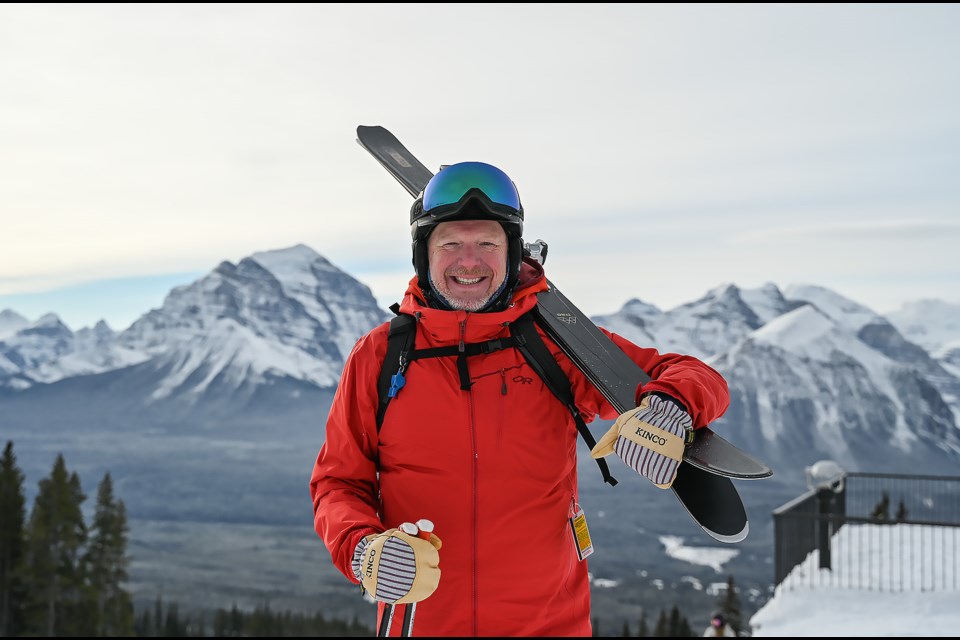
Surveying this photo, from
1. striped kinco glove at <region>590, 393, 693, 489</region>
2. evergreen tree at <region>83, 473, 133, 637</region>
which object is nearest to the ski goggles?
striped kinco glove at <region>590, 393, 693, 489</region>

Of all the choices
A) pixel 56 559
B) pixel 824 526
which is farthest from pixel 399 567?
pixel 56 559

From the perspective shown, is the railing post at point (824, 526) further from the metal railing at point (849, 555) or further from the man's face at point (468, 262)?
the man's face at point (468, 262)

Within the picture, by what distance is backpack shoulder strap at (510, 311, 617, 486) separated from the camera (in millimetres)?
2354

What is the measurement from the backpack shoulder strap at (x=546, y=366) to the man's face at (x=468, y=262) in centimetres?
15

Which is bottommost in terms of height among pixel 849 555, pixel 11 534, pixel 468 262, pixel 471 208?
pixel 11 534

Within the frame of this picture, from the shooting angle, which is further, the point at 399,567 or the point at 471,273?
the point at 471,273

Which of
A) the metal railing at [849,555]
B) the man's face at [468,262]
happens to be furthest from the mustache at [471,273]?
the metal railing at [849,555]

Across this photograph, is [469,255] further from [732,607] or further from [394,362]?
[732,607]

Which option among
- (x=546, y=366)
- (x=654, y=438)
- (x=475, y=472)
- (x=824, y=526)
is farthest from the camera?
(x=824, y=526)

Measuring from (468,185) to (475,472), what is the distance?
0.87 meters

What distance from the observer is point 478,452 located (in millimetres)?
2250

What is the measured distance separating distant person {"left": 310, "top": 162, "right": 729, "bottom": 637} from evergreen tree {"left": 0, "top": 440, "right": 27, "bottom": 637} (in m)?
58.1

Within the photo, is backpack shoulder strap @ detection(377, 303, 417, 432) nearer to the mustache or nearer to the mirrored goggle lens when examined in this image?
the mustache

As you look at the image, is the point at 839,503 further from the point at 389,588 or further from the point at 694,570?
the point at 694,570
